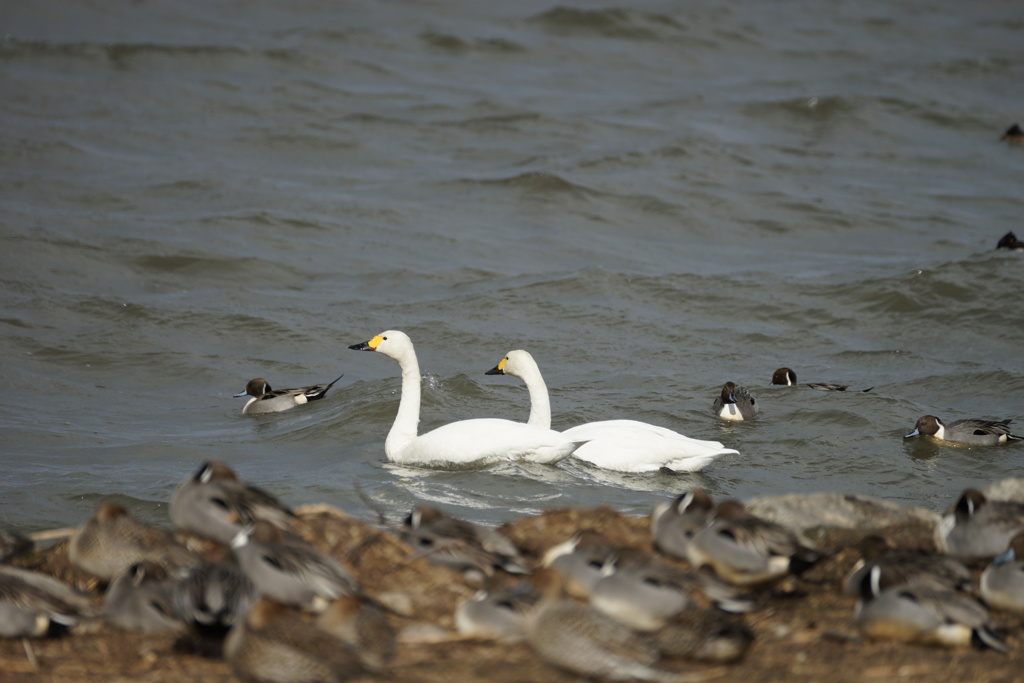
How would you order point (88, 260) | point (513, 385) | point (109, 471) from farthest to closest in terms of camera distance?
1. point (88, 260)
2. point (513, 385)
3. point (109, 471)

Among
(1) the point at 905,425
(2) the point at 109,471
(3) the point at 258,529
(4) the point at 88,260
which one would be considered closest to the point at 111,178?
(4) the point at 88,260

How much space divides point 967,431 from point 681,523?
25.1 ft

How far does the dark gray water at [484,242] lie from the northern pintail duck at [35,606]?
12.9 feet

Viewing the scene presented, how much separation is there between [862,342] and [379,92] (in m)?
16.7

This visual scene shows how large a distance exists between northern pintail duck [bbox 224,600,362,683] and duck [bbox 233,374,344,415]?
29.7 ft

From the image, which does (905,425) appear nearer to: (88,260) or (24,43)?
(88,260)

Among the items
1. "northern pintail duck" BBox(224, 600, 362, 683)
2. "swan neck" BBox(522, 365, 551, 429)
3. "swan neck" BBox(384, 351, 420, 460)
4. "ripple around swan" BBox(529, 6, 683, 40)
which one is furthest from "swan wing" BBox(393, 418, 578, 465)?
"ripple around swan" BBox(529, 6, 683, 40)

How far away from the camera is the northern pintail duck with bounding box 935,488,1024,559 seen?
5672 mm

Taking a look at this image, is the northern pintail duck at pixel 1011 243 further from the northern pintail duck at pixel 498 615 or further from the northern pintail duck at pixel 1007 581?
the northern pintail duck at pixel 498 615

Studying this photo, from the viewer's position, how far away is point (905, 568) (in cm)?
488

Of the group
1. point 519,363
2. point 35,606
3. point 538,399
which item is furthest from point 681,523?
point 519,363

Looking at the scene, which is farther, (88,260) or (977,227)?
(977,227)

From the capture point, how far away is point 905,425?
505 inches

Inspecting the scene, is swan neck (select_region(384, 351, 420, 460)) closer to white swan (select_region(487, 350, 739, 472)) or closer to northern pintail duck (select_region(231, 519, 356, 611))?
white swan (select_region(487, 350, 739, 472))
